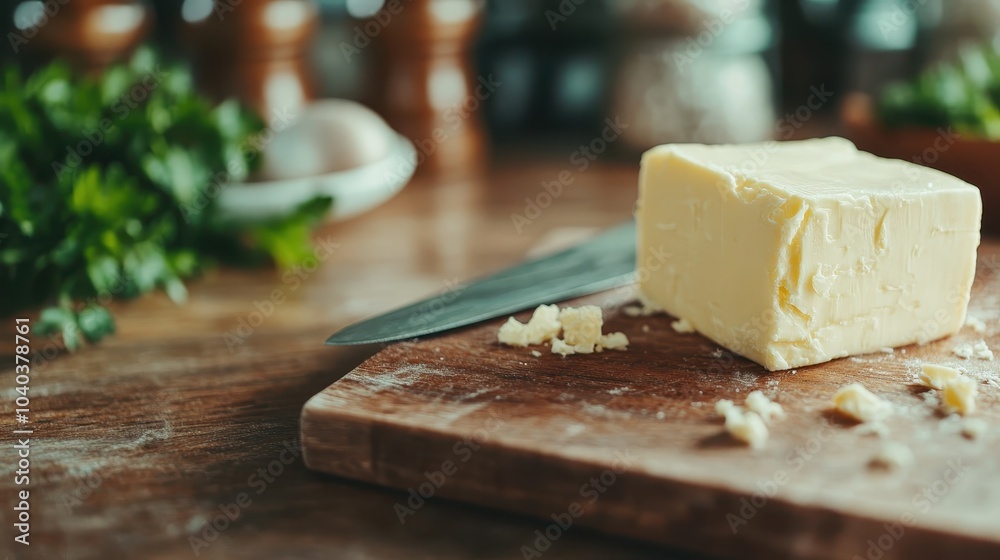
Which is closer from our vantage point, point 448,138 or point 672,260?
point 672,260

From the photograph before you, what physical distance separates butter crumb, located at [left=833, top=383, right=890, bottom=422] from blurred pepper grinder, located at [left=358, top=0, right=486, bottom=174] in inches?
70.8

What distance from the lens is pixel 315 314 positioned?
1.60 meters

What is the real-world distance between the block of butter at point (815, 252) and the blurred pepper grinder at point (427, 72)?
4.40ft

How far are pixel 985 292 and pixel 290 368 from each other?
3.92ft

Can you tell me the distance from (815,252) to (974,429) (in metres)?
0.30

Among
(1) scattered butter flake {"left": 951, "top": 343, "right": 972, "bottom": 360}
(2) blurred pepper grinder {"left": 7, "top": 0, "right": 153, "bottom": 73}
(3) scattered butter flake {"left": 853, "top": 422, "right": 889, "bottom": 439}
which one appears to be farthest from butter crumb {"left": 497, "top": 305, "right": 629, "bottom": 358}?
(2) blurred pepper grinder {"left": 7, "top": 0, "right": 153, "bottom": 73}

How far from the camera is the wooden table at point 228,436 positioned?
2.95 feet

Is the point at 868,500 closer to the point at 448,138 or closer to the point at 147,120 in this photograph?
the point at 147,120

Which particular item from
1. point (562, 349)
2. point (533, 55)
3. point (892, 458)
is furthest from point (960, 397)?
point (533, 55)

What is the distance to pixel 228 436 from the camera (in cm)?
110

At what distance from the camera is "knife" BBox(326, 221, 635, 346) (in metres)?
1.27

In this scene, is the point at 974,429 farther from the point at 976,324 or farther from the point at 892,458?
the point at 976,324

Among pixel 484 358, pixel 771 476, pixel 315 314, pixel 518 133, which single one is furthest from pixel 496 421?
pixel 518 133

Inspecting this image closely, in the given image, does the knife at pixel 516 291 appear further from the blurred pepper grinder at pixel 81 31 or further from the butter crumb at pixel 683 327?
the blurred pepper grinder at pixel 81 31
